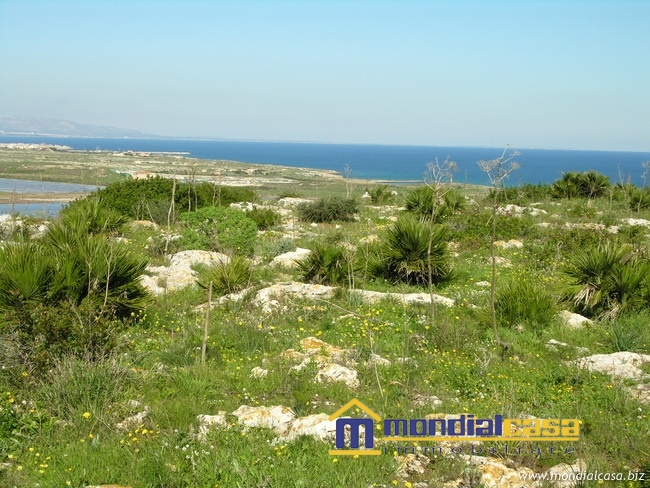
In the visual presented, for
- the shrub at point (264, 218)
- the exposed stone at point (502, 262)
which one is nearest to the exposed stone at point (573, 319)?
the exposed stone at point (502, 262)

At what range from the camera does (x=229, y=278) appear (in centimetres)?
930

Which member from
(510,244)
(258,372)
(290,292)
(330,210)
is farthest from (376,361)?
(330,210)

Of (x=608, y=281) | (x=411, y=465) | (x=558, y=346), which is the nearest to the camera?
(x=411, y=465)

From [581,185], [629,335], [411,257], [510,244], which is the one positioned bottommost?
[629,335]

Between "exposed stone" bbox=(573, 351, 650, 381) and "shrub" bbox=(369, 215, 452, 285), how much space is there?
407 cm

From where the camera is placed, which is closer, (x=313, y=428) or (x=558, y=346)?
(x=313, y=428)

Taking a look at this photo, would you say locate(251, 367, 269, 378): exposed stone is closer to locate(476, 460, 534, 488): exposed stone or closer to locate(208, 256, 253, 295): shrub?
locate(476, 460, 534, 488): exposed stone

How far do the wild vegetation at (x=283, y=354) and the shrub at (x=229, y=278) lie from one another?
33mm

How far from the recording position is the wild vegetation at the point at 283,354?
424cm

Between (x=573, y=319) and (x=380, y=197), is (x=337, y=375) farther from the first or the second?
(x=380, y=197)

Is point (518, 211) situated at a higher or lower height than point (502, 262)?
higher

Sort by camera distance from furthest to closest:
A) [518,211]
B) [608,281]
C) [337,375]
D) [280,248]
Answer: [518,211]
[280,248]
[608,281]
[337,375]

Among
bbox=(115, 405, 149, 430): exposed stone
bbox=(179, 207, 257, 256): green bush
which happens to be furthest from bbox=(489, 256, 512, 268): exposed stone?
bbox=(115, 405, 149, 430): exposed stone

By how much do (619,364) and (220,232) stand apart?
27.8 feet
